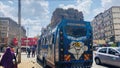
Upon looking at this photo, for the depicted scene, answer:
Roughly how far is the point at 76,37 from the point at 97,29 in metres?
110

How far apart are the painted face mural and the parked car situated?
14.0 feet

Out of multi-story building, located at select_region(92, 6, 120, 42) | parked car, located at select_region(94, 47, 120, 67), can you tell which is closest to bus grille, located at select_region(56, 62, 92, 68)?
parked car, located at select_region(94, 47, 120, 67)

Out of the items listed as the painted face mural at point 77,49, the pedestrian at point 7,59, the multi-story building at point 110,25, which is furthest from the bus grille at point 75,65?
the multi-story building at point 110,25

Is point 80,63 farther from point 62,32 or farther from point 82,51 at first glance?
point 62,32

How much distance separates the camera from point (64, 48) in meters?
13.3

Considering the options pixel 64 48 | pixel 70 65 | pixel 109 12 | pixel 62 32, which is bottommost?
pixel 70 65

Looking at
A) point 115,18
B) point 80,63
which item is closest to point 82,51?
point 80,63

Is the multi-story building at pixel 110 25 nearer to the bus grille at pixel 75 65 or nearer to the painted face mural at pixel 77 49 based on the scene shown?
the bus grille at pixel 75 65

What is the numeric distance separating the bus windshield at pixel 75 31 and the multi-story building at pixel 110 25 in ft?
272

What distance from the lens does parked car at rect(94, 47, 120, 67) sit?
1738 cm

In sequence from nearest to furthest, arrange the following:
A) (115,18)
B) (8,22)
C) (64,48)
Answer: (64,48), (115,18), (8,22)

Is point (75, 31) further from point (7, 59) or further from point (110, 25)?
point (110, 25)

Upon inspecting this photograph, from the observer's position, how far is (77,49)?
44.8 feet

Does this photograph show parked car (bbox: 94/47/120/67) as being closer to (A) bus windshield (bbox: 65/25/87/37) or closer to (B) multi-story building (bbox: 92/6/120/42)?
(A) bus windshield (bbox: 65/25/87/37)
